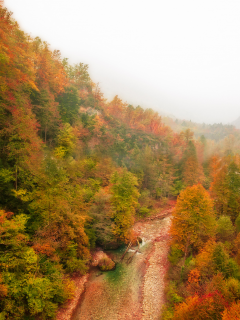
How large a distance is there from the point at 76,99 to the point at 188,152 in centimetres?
3972

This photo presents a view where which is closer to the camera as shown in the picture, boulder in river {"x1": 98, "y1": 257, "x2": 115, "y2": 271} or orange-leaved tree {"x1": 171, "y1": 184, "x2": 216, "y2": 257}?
orange-leaved tree {"x1": 171, "y1": 184, "x2": 216, "y2": 257}

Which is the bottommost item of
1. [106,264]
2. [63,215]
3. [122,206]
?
[106,264]

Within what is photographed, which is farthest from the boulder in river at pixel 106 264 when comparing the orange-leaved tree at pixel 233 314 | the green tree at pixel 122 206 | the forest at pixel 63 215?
the orange-leaved tree at pixel 233 314

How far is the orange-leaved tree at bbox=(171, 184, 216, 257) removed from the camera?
66.9 ft

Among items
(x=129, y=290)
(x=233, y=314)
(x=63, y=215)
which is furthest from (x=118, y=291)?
(x=233, y=314)

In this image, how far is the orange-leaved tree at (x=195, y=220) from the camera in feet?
66.9

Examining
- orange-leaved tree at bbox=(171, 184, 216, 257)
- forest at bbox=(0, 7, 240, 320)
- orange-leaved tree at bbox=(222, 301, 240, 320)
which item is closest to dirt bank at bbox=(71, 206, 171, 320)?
forest at bbox=(0, 7, 240, 320)

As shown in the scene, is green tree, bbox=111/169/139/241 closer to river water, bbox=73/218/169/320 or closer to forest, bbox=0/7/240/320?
forest, bbox=0/7/240/320

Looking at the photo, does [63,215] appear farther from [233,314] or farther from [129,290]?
[233,314]

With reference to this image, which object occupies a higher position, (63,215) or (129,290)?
(63,215)

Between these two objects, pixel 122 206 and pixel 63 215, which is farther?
pixel 122 206

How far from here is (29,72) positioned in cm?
2558

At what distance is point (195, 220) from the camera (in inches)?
815

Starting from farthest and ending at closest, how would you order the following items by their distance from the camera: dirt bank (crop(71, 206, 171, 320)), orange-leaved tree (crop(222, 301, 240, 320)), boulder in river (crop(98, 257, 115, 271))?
boulder in river (crop(98, 257, 115, 271)) → dirt bank (crop(71, 206, 171, 320)) → orange-leaved tree (crop(222, 301, 240, 320))
